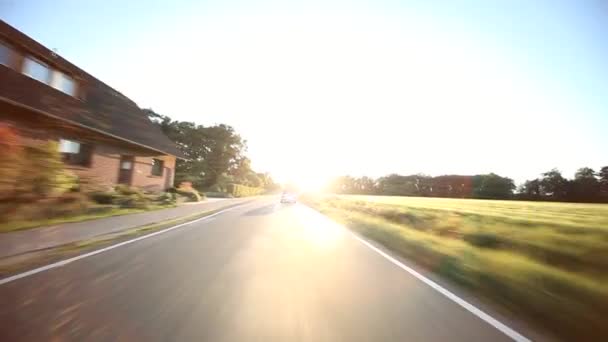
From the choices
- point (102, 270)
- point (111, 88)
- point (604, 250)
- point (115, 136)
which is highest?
point (111, 88)

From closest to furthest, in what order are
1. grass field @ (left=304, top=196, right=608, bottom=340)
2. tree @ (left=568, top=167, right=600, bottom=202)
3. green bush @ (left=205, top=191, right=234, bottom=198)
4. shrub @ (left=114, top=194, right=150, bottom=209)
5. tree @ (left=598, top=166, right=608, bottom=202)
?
grass field @ (left=304, top=196, right=608, bottom=340) < shrub @ (left=114, top=194, right=150, bottom=209) < tree @ (left=598, top=166, right=608, bottom=202) < tree @ (left=568, top=167, right=600, bottom=202) < green bush @ (left=205, top=191, right=234, bottom=198)

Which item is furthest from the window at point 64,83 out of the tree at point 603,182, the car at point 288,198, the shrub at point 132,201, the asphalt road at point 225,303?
the tree at point 603,182

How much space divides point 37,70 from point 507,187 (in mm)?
43930

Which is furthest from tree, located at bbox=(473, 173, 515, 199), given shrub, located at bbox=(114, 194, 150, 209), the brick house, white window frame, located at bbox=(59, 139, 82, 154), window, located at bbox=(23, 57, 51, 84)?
window, located at bbox=(23, 57, 51, 84)

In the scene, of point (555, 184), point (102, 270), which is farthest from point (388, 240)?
point (555, 184)

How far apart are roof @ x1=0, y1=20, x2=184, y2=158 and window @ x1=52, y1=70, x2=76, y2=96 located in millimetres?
273

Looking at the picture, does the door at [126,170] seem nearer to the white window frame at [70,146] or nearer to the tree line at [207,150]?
the white window frame at [70,146]

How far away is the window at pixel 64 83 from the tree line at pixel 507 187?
37.3 metres

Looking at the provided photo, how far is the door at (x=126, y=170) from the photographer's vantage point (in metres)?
20.2

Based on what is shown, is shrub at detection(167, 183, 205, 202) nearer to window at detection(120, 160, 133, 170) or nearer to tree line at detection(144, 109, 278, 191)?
window at detection(120, 160, 133, 170)

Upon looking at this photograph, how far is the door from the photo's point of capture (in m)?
20.2

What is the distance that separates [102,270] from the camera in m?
5.06

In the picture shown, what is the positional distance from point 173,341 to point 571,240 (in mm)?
6869

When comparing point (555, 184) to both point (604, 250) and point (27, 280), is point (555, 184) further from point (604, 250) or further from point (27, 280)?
point (27, 280)
